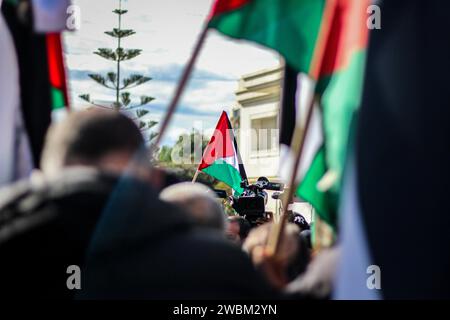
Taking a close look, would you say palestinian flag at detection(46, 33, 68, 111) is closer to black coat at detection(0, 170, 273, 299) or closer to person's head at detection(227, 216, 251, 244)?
black coat at detection(0, 170, 273, 299)

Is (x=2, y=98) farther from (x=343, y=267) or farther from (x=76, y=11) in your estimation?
(x=343, y=267)

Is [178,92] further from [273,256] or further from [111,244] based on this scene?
[111,244]

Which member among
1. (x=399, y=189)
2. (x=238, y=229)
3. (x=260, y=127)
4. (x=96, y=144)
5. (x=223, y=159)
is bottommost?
(x=238, y=229)

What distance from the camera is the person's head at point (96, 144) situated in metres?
2.02

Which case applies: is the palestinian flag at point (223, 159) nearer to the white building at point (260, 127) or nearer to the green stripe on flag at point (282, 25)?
the white building at point (260, 127)

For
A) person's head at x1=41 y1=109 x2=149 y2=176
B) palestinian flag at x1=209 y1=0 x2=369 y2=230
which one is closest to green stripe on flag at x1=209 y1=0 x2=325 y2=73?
palestinian flag at x1=209 y1=0 x2=369 y2=230

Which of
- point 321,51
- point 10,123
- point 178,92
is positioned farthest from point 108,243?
point 10,123

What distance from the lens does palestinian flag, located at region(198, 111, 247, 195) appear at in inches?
323

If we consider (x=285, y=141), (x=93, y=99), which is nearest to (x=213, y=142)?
(x=93, y=99)

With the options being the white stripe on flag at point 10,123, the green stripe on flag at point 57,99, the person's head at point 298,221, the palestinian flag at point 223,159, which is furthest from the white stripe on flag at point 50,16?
the palestinian flag at point 223,159

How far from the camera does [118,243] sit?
189 cm

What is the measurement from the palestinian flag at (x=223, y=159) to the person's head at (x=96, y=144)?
19.6 ft

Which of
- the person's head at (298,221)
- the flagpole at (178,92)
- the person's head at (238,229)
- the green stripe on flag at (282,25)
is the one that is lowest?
the person's head at (298,221)

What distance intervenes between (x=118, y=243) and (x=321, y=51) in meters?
1.13
